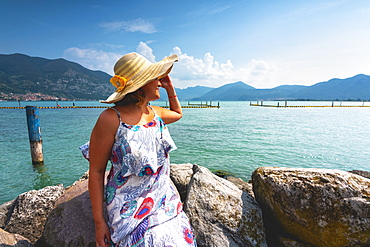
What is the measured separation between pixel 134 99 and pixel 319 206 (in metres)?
2.89

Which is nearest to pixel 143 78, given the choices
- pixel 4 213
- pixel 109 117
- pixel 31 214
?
pixel 109 117

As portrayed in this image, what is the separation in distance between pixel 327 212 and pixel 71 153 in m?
14.0

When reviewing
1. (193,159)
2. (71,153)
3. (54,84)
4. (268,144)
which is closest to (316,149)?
(268,144)

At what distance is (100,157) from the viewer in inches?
58.4

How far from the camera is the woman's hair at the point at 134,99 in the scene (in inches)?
64.4

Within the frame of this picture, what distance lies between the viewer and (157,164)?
1.78 meters

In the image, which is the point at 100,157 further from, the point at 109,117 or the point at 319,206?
the point at 319,206

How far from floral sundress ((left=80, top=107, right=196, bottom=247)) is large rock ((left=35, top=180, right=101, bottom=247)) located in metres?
1.27

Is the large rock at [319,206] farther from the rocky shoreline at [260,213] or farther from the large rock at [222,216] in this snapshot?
the large rock at [222,216]

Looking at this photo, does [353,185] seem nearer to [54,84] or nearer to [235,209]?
[235,209]

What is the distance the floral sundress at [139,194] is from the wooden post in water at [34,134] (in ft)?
38.4

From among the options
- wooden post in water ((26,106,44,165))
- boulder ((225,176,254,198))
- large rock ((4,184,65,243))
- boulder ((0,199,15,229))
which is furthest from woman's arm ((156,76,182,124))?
wooden post in water ((26,106,44,165))

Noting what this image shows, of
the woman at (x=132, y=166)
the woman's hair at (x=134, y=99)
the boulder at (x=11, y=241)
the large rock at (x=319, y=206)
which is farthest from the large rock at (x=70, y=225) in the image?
the large rock at (x=319, y=206)

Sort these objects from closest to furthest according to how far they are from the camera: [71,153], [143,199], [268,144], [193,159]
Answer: [143,199], [193,159], [71,153], [268,144]
